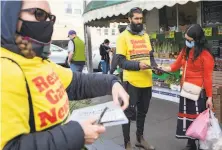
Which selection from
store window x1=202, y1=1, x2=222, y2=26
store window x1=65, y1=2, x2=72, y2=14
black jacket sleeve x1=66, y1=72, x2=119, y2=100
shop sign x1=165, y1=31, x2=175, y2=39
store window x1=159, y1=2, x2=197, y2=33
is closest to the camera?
black jacket sleeve x1=66, y1=72, x2=119, y2=100

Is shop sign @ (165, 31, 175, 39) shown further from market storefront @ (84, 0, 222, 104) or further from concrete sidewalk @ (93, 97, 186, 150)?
concrete sidewalk @ (93, 97, 186, 150)

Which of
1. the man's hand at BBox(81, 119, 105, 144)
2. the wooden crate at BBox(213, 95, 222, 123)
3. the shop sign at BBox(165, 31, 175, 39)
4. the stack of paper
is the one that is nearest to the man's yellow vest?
the shop sign at BBox(165, 31, 175, 39)

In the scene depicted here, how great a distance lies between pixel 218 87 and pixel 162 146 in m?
1.63

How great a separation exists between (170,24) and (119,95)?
250 inches

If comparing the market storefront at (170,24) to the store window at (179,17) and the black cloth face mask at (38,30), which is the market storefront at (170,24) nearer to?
the store window at (179,17)

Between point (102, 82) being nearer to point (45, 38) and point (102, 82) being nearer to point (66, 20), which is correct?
point (45, 38)

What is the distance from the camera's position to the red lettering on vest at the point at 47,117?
1.33m

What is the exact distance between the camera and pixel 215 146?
353 cm

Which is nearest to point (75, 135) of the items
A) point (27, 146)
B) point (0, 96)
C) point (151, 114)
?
point (27, 146)

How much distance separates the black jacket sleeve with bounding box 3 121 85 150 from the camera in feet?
3.92

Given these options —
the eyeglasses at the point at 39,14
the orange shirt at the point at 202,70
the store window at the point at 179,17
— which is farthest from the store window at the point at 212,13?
the eyeglasses at the point at 39,14

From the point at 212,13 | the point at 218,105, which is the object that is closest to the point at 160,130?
the point at 218,105

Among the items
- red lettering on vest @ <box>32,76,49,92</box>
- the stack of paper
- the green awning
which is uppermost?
the green awning

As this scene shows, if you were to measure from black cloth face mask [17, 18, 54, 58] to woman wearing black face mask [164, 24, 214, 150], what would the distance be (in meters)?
2.51
